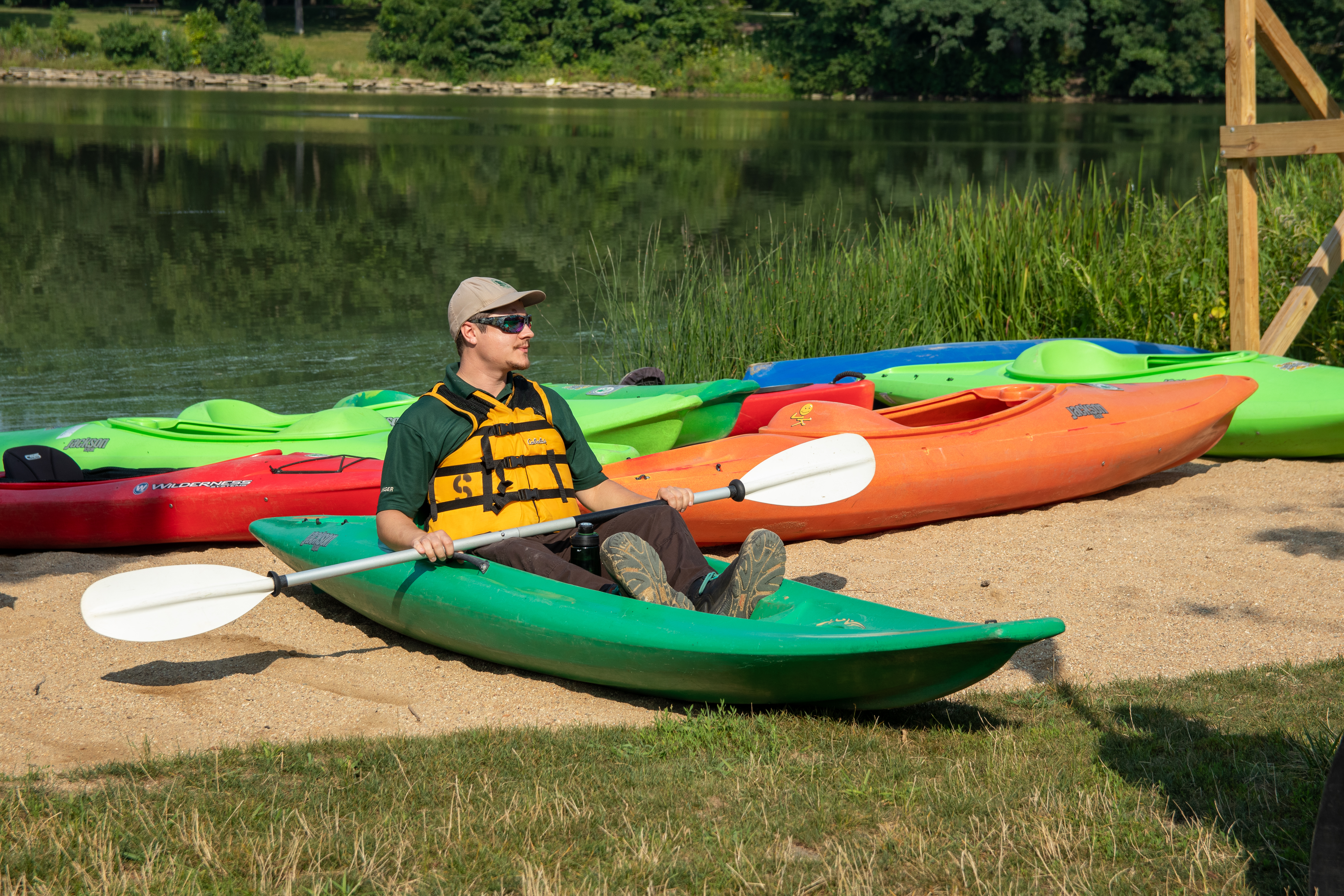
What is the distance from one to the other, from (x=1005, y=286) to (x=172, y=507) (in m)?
5.56

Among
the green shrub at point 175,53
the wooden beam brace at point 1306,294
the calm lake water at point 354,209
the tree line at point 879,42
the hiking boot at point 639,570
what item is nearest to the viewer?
the hiking boot at point 639,570

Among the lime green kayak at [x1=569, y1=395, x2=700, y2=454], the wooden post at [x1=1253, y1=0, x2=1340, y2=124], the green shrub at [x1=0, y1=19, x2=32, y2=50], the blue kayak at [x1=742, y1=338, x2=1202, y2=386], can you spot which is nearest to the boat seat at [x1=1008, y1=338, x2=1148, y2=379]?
the blue kayak at [x1=742, y1=338, x2=1202, y2=386]

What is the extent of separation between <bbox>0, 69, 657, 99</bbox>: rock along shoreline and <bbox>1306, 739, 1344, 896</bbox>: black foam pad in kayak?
145ft

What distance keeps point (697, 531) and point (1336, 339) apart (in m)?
4.93

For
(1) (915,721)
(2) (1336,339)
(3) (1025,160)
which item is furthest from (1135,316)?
(3) (1025,160)

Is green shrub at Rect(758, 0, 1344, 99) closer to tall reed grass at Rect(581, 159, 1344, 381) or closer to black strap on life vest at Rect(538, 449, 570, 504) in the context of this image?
tall reed grass at Rect(581, 159, 1344, 381)

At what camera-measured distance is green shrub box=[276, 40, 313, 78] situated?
45.1m

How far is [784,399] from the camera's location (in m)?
6.00

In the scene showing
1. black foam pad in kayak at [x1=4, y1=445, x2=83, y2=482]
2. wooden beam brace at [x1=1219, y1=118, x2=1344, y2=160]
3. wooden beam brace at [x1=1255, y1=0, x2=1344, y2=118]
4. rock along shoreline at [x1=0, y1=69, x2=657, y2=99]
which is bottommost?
black foam pad in kayak at [x1=4, y1=445, x2=83, y2=482]

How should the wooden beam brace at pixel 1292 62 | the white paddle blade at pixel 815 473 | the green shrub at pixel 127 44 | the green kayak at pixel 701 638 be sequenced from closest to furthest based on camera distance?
the green kayak at pixel 701 638
the white paddle blade at pixel 815 473
the wooden beam brace at pixel 1292 62
the green shrub at pixel 127 44

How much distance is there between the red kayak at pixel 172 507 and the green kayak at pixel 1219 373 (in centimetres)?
319

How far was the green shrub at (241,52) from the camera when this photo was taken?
1768 inches

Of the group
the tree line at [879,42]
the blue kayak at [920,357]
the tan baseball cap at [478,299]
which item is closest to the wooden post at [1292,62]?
the blue kayak at [920,357]

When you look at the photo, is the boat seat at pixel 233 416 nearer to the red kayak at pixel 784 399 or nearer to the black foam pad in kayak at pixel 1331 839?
the red kayak at pixel 784 399
